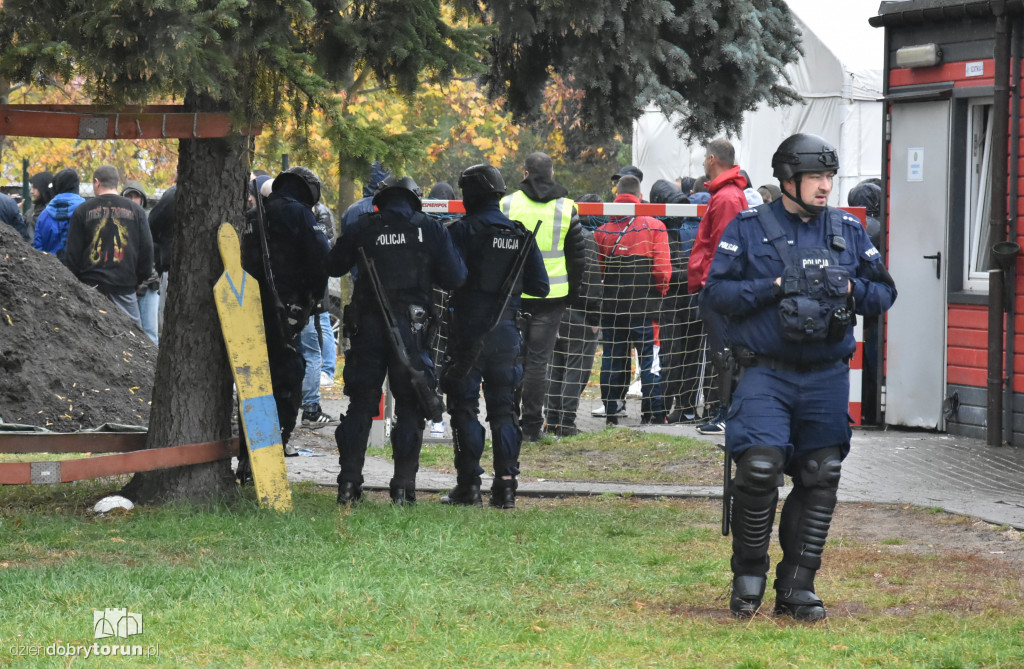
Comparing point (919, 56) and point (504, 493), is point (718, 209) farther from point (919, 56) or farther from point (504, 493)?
point (504, 493)

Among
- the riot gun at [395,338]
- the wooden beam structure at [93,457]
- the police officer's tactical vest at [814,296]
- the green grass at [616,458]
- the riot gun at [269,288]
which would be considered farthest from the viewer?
the green grass at [616,458]

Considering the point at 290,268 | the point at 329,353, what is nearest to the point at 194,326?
the point at 290,268

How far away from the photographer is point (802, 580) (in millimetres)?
5613

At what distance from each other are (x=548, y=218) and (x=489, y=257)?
253 cm

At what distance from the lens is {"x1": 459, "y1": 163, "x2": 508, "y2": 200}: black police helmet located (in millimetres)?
8297

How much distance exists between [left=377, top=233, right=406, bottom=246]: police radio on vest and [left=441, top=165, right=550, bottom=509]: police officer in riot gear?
1.86 ft

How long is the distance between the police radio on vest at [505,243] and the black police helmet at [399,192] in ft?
1.79

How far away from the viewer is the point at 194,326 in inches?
305

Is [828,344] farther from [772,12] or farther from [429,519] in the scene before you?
[772,12]

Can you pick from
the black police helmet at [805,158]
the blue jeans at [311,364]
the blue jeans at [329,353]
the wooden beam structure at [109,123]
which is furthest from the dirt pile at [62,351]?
the black police helmet at [805,158]

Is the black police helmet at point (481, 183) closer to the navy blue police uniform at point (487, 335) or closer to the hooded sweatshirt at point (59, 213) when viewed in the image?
the navy blue police uniform at point (487, 335)

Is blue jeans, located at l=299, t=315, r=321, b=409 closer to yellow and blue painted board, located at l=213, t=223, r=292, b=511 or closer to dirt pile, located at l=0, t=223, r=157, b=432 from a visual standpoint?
dirt pile, located at l=0, t=223, r=157, b=432

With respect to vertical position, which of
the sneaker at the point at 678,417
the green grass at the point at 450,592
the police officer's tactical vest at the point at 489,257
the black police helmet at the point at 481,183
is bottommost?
the green grass at the point at 450,592

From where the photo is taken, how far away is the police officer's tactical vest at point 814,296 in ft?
17.9
